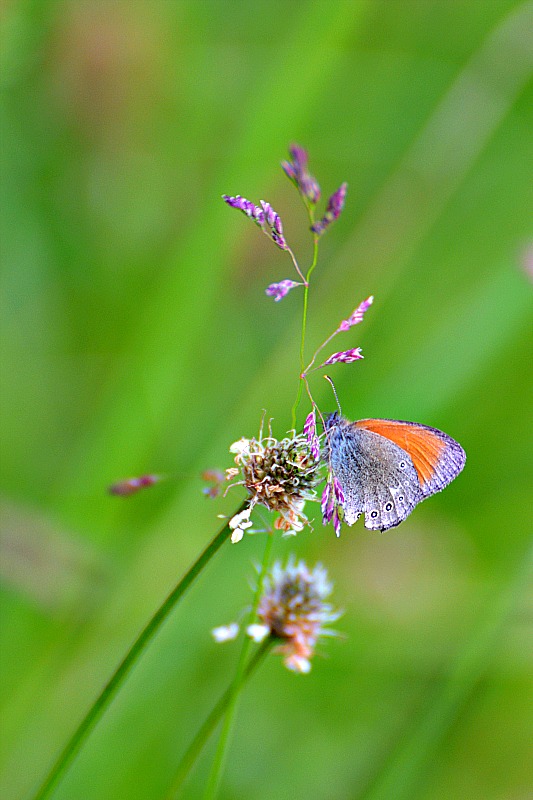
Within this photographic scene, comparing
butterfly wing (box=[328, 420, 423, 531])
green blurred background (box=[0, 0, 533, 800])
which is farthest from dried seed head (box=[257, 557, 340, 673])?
green blurred background (box=[0, 0, 533, 800])

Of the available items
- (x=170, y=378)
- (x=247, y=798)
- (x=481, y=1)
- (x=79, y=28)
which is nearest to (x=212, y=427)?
(x=170, y=378)

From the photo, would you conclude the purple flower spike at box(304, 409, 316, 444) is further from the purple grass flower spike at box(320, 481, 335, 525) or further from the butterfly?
the butterfly

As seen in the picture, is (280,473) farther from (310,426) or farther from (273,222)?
(273,222)

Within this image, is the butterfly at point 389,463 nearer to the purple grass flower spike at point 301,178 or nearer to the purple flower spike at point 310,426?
the purple flower spike at point 310,426

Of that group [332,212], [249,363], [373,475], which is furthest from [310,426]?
[249,363]

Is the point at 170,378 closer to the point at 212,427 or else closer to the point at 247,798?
the point at 212,427

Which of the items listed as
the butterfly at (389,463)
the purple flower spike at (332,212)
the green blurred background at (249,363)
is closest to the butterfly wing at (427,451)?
the butterfly at (389,463)
